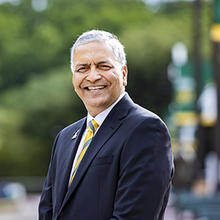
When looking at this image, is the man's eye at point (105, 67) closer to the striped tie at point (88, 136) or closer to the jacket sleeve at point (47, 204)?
the striped tie at point (88, 136)

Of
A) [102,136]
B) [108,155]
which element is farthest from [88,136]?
[108,155]

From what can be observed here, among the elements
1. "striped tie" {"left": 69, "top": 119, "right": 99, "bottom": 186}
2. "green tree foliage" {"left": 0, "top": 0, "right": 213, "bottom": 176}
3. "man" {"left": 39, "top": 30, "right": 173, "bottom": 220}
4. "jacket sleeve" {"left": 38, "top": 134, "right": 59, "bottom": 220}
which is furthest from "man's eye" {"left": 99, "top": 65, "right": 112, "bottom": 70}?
"green tree foliage" {"left": 0, "top": 0, "right": 213, "bottom": 176}

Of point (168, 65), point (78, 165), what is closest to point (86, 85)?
point (78, 165)

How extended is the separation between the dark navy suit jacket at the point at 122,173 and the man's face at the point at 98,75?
8 centimetres

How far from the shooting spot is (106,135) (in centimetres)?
341

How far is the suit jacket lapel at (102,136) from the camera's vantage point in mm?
3357

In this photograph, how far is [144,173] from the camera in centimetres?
316

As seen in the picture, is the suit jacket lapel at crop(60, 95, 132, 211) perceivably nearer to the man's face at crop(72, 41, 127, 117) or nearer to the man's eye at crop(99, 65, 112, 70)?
the man's face at crop(72, 41, 127, 117)

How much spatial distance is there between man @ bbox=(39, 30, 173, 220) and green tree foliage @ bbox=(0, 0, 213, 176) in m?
38.2

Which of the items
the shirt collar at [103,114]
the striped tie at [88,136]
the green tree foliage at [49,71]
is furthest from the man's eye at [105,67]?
the green tree foliage at [49,71]

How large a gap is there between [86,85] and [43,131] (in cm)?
4189

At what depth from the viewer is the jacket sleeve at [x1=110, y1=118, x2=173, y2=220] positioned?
10.3 ft

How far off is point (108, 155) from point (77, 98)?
132 ft

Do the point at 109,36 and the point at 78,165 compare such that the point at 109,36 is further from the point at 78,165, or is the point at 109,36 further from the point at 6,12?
the point at 6,12
